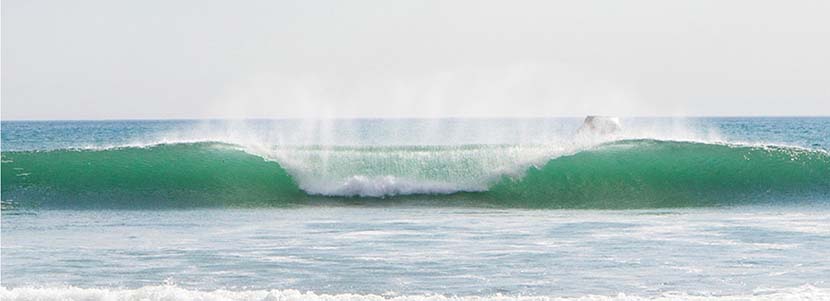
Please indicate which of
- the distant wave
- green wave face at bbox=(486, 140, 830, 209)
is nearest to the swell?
green wave face at bbox=(486, 140, 830, 209)

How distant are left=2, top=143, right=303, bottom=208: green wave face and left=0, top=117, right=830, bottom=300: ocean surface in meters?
0.05

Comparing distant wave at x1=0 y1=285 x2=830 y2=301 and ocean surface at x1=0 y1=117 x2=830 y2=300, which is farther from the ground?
ocean surface at x1=0 y1=117 x2=830 y2=300

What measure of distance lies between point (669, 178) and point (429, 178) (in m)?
3.92

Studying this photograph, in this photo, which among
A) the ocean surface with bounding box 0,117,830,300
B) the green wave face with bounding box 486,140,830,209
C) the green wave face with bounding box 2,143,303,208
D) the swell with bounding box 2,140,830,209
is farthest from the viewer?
the green wave face with bounding box 2,143,303,208

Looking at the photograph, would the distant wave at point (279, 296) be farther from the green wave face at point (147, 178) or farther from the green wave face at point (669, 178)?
the green wave face at point (147, 178)

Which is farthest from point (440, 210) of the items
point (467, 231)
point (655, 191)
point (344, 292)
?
point (344, 292)

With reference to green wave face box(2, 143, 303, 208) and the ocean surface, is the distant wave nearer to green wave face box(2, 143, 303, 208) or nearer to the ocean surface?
the ocean surface

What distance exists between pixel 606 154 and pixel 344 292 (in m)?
10.0

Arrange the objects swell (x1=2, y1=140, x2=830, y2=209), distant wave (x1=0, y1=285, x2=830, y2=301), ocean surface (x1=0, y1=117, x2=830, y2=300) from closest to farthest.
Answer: distant wave (x1=0, y1=285, x2=830, y2=301), ocean surface (x1=0, y1=117, x2=830, y2=300), swell (x1=2, y1=140, x2=830, y2=209)

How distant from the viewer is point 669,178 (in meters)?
15.7

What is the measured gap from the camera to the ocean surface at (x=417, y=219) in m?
7.62

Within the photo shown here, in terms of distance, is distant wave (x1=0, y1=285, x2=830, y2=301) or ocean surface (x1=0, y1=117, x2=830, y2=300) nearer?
distant wave (x1=0, y1=285, x2=830, y2=301)

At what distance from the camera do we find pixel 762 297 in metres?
6.88

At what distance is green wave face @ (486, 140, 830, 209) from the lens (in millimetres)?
14570
